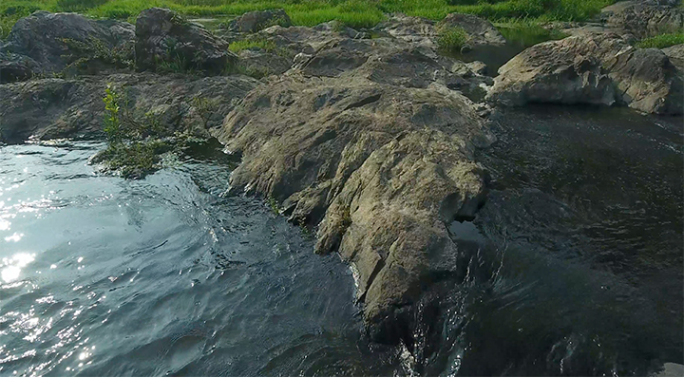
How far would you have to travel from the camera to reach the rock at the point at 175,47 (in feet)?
73.5

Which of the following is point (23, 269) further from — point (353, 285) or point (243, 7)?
point (243, 7)

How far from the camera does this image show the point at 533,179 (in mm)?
13203

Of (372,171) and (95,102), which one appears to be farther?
(95,102)

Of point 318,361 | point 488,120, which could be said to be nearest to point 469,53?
point 488,120

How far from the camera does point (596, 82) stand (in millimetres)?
20016

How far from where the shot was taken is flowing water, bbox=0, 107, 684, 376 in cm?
787

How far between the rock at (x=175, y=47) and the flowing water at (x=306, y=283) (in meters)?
9.14

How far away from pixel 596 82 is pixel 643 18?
23.3 metres

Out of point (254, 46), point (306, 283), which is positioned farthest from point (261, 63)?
point (306, 283)

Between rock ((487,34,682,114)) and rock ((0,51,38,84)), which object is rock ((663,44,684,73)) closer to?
rock ((487,34,682,114))

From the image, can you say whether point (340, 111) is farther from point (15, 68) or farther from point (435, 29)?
point (435, 29)

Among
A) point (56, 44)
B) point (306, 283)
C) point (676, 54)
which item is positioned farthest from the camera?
point (676, 54)

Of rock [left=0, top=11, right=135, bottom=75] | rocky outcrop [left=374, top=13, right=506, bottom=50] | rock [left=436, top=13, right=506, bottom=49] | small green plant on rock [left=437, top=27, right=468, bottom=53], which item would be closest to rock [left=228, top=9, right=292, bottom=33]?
rocky outcrop [left=374, top=13, right=506, bottom=50]

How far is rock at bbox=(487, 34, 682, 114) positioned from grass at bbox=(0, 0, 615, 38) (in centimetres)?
2266
